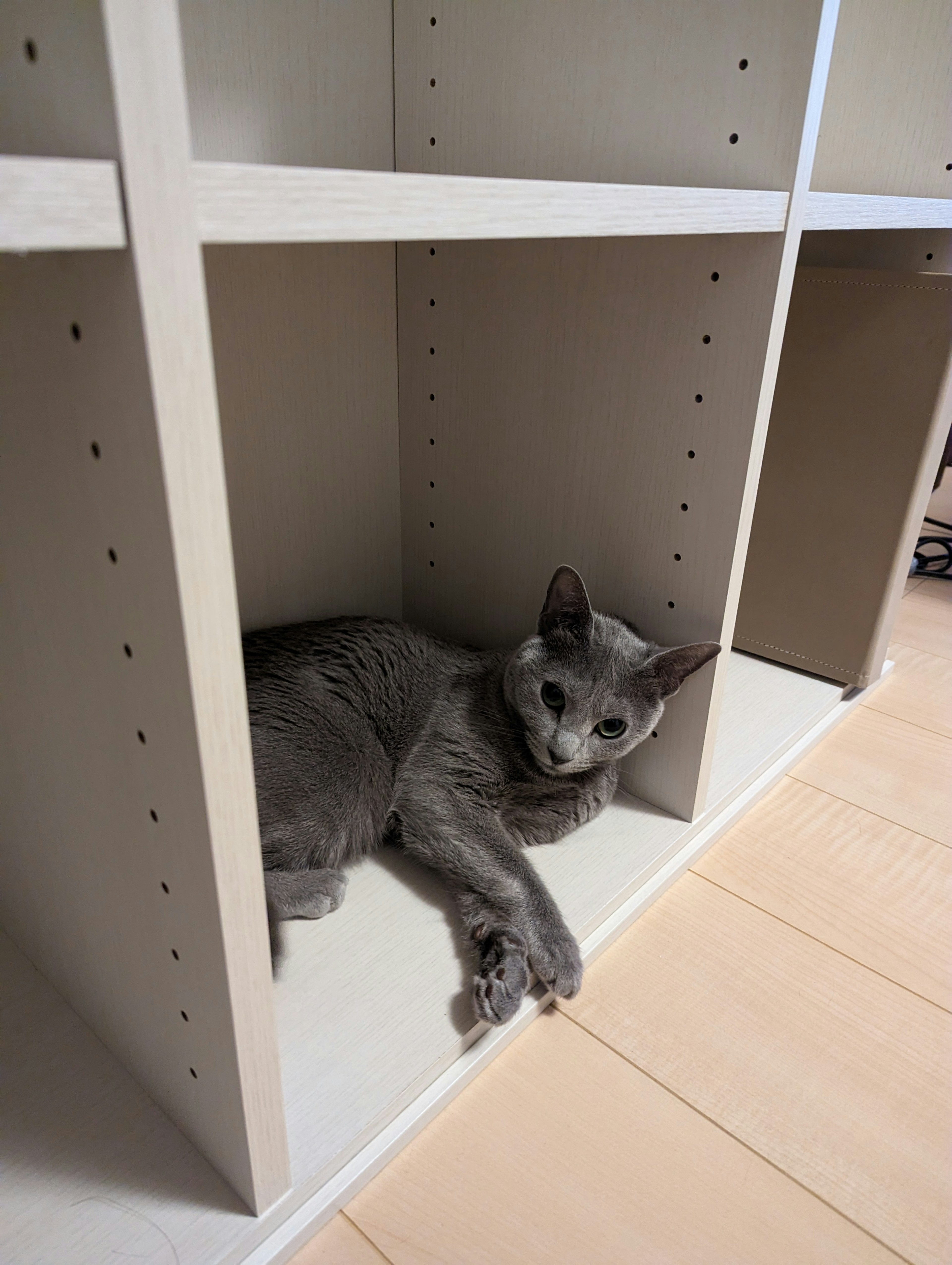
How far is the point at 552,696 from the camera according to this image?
809 millimetres

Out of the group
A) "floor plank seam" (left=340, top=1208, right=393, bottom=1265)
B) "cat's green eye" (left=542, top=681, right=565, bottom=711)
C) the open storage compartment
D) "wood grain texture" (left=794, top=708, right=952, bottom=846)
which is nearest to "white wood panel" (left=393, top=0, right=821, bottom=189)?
the open storage compartment

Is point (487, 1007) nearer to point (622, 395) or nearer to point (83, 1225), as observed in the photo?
point (83, 1225)

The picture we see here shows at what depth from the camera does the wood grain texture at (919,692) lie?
3.82ft

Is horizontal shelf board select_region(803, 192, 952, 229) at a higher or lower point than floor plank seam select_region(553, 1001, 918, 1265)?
higher

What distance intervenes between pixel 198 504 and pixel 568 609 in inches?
18.9

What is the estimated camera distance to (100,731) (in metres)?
0.47

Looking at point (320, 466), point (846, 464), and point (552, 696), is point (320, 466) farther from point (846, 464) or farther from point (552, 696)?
point (846, 464)

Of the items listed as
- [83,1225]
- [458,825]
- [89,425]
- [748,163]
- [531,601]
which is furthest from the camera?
[531,601]

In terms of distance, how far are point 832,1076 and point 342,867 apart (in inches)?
18.1

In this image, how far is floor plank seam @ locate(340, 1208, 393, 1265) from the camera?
1.80ft

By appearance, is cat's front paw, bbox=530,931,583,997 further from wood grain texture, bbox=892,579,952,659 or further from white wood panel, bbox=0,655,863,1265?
wood grain texture, bbox=892,579,952,659

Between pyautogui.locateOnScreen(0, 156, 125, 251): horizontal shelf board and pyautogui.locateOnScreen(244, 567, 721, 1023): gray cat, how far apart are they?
52 centimetres

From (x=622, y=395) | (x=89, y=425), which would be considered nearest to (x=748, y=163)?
(x=622, y=395)

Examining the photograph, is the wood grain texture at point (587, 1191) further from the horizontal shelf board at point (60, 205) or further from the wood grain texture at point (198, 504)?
the horizontal shelf board at point (60, 205)
